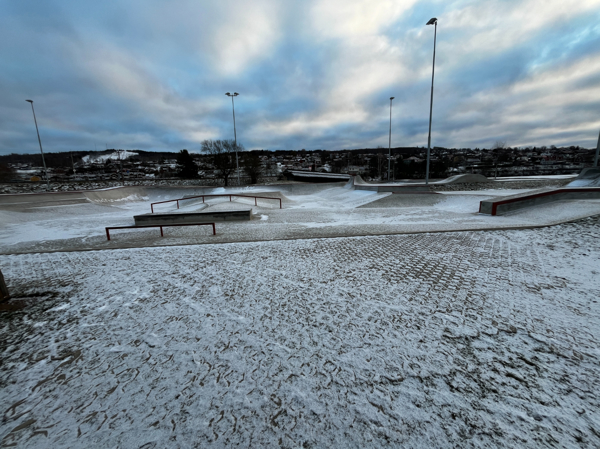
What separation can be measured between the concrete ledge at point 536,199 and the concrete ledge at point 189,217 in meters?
11.2

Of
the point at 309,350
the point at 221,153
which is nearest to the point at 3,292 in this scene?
the point at 309,350

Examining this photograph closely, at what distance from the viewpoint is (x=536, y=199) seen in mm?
11289

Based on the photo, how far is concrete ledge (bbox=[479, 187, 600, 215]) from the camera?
1086 cm

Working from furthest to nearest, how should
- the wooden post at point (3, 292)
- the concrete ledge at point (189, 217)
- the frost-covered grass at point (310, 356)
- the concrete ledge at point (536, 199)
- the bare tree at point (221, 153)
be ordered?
the bare tree at point (221, 153), the concrete ledge at point (189, 217), the concrete ledge at point (536, 199), the wooden post at point (3, 292), the frost-covered grass at point (310, 356)

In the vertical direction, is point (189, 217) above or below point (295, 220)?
above

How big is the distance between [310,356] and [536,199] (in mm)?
13816

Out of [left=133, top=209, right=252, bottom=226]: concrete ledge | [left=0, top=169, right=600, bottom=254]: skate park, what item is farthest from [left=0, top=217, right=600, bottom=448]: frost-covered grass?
[left=133, top=209, right=252, bottom=226]: concrete ledge

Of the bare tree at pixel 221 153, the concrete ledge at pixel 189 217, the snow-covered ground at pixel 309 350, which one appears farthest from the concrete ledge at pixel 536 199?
the bare tree at pixel 221 153

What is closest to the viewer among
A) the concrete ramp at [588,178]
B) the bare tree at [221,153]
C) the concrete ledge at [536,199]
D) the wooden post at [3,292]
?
the wooden post at [3,292]

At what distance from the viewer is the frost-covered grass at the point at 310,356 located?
83.5 inches

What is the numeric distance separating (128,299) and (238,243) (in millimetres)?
3570

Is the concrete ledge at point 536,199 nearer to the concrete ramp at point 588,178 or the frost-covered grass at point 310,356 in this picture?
the frost-covered grass at point 310,356

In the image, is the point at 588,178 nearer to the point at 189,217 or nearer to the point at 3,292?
the point at 189,217

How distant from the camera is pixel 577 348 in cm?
285
